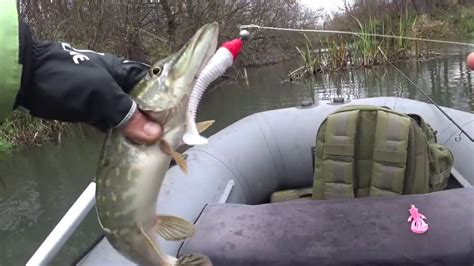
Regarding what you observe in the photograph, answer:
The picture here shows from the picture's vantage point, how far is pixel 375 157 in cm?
228

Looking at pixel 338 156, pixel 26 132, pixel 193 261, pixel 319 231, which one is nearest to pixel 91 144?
pixel 26 132

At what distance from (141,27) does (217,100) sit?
11.2 ft

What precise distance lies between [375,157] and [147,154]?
1.47m

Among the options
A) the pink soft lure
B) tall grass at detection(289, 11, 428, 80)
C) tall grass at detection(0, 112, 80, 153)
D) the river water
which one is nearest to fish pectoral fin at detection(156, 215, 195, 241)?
the pink soft lure

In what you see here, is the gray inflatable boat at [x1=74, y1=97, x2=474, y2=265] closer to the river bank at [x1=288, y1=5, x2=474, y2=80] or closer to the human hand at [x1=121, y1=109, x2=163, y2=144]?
the human hand at [x1=121, y1=109, x2=163, y2=144]

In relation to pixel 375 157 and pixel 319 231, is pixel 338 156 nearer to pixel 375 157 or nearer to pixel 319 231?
pixel 375 157

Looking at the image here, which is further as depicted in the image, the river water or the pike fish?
the river water

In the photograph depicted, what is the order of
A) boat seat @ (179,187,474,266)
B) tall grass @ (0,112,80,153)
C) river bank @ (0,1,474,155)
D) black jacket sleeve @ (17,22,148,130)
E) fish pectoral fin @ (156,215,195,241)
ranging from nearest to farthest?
black jacket sleeve @ (17,22,148,130)
fish pectoral fin @ (156,215,195,241)
boat seat @ (179,187,474,266)
tall grass @ (0,112,80,153)
river bank @ (0,1,474,155)

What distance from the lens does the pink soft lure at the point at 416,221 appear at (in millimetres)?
1942

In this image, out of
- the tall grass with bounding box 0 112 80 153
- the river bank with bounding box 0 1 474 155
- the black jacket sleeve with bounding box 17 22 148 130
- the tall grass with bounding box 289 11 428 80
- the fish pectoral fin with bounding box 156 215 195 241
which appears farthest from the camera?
the tall grass with bounding box 289 11 428 80

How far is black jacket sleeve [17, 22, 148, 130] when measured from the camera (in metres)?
1.02

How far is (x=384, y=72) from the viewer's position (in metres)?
12.2

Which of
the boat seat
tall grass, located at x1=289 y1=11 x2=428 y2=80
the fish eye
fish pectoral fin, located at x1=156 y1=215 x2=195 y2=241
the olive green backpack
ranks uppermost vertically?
the fish eye

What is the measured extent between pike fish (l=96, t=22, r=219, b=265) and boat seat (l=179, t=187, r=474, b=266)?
94 cm
